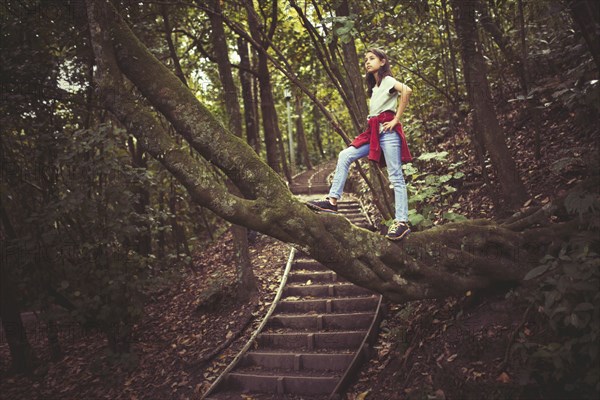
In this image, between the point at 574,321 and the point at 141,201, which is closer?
the point at 574,321

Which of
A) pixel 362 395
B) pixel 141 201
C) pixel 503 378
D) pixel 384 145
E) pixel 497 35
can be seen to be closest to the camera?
pixel 503 378

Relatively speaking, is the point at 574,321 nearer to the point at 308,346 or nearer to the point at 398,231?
the point at 398,231

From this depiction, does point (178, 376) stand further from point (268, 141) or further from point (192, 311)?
point (268, 141)

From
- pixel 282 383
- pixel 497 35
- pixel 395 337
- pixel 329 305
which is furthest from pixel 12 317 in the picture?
pixel 497 35

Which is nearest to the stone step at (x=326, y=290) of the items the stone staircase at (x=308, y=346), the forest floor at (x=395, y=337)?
the stone staircase at (x=308, y=346)

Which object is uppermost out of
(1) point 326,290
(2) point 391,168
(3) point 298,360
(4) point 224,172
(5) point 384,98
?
(5) point 384,98

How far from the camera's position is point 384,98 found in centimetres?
444

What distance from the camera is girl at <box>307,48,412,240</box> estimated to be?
14.2 ft

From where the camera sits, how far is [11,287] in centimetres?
854

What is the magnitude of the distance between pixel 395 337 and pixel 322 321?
1697 mm

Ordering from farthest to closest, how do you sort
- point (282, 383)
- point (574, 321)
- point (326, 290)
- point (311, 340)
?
1. point (326, 290)
2. point (311, 340)
3. point (282, 383)
4. point (574, 321)

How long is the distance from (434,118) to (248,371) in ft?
26.6

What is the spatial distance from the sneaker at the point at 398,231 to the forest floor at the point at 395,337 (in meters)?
1.19

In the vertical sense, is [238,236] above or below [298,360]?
above
